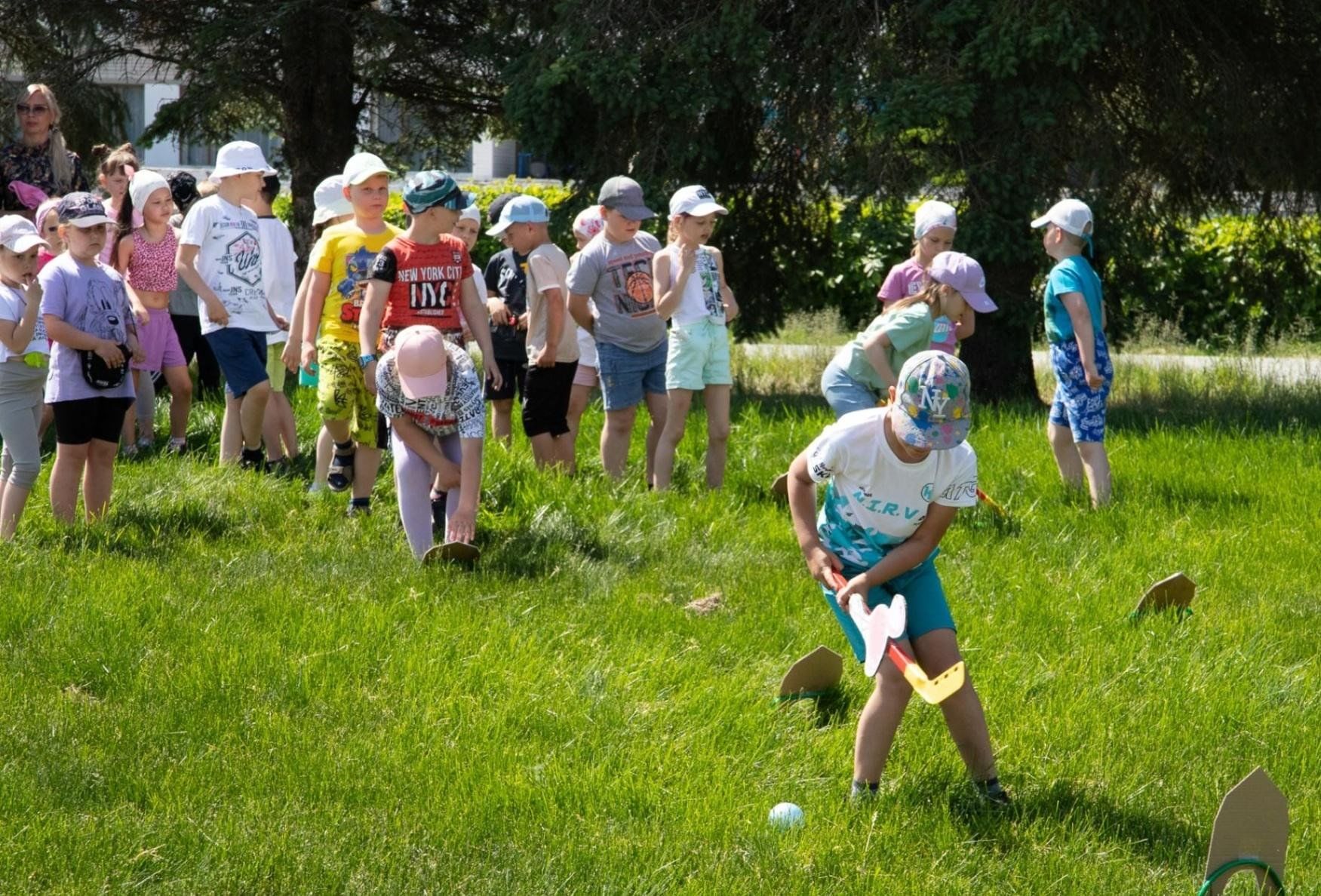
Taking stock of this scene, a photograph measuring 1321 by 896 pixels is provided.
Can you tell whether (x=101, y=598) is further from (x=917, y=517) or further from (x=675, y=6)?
(x=675, y=6)

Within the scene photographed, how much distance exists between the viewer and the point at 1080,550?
7094mm

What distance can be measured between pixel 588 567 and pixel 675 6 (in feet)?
21.2

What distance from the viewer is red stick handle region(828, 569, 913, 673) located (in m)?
4.05

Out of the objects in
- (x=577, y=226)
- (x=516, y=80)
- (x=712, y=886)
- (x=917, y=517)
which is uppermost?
(x=516, y=80)

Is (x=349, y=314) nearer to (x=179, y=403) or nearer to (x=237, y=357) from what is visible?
(x=237, y=357)

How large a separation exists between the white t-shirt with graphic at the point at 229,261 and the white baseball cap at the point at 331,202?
0.48 metres

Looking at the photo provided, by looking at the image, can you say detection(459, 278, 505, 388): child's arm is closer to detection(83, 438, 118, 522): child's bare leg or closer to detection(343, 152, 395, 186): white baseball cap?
detection(343, 152, 395, 186): white baseball cap

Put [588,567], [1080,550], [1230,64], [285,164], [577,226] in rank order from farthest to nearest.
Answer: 1. [285,164]
2. [1230,64]
3. [577,226]
4. [1080,550]
5. [588,567]

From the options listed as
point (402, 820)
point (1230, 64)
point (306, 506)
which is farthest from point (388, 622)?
point (1230, 64)

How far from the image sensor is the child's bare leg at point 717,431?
791cm

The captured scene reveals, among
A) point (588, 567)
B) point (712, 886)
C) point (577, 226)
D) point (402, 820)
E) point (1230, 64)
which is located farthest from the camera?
point (1230, 64)

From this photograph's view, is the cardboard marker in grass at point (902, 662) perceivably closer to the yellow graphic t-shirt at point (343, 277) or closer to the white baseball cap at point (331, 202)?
the yellow graphic t-shirt at point (343, 277)

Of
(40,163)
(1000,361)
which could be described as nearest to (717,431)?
(1000,361)

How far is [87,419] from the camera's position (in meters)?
6.56
